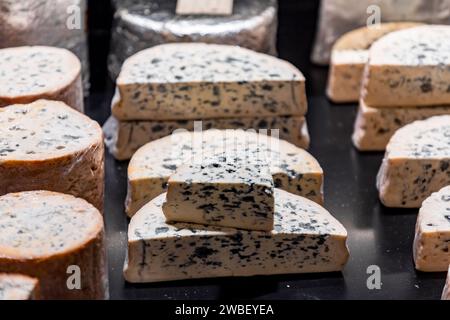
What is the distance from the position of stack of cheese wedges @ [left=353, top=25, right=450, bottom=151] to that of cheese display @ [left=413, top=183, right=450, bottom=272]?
2.23 feet

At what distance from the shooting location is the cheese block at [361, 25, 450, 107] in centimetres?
360

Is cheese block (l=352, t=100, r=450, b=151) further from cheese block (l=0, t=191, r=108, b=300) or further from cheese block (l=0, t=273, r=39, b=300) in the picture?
cheese block (l=0, t=273, r=39, b=300)

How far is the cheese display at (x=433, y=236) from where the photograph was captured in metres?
2.93

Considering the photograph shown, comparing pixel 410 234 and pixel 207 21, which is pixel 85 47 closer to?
pixel 207 21

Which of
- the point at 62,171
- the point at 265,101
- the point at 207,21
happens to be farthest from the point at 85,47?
the point at 62,171

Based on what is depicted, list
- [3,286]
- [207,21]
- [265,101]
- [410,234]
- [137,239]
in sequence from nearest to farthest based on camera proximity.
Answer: [3,286] → [137,239] → [410,234] → [265,101] → [207,21]

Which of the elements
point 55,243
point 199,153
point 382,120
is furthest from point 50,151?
point 382,120

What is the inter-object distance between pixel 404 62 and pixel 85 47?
1.32 m

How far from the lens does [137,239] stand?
2.85m

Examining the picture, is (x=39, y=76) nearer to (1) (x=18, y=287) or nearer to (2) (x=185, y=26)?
(2) (x=185, y=26)

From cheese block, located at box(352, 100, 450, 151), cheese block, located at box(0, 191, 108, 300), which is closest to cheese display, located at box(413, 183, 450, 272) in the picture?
cheese block, located at box(352, 100, 450, 151)

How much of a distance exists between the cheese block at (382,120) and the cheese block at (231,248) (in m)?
0.77

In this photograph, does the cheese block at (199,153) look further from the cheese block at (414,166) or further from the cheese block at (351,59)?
the cheese block at (351,59)

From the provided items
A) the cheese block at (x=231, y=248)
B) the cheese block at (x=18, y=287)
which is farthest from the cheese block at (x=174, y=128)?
the cheese block at (x=18, y=287)
